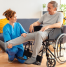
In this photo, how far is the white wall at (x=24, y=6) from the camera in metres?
5.41

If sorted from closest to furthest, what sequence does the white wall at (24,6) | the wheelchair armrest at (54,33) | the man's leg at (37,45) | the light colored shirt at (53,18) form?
the man's leg at (37,45)
the wheelchair armrest at (54,33)
the light colored shirt at (53,18)
the white wall at (24,6)

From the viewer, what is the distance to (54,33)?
2.09 m

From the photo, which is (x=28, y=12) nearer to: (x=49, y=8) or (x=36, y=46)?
(x=49, y=8)

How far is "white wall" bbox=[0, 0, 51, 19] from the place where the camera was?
541 centimetres

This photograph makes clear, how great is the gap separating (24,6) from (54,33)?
3.78 meters

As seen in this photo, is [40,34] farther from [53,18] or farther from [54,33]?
[53,18]

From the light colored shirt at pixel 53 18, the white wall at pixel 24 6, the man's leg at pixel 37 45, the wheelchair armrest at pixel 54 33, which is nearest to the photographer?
the man's leg at pixel 37 45

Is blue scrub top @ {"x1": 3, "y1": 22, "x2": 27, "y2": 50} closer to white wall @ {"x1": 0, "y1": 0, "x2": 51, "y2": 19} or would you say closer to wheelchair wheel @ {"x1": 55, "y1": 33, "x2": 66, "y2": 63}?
wheelchair wheel @ {"x1": 55, "y1": 33, "x2": 66, "y2": 63}

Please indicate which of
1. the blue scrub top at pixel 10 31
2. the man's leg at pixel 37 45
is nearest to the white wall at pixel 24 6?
the blue scrub top at pixel 10 31

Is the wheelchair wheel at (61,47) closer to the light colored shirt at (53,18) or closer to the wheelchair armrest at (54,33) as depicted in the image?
the wheelchair armrest at (54,33)

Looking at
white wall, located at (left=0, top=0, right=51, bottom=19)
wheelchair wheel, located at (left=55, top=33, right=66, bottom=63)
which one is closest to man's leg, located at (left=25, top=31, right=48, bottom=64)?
wheelchair wheel, located at (left=55, top=33, right=66, bottom=63)

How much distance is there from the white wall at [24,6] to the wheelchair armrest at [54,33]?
12.1ft

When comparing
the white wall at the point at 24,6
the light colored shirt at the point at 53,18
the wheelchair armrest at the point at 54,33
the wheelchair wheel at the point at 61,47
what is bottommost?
the wheelchair wheel at the point at 61,47

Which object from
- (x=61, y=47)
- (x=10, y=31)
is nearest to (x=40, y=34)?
(x=10, y=31)
